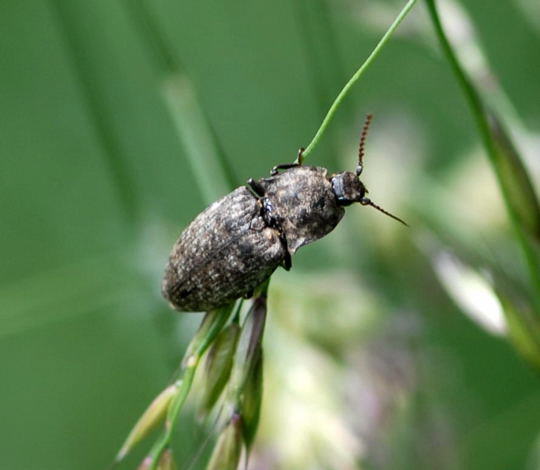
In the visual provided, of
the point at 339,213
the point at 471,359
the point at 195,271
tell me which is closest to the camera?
the point at 195,271

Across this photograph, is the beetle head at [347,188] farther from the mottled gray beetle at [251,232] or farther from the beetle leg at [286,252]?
the beetle leg at [286,252]

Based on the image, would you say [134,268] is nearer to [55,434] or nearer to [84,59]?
[84,59]

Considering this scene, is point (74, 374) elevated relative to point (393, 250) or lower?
elevated

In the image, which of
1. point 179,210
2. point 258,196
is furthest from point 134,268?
point 179,210

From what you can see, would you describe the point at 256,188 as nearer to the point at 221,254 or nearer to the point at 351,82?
the point at 221,254

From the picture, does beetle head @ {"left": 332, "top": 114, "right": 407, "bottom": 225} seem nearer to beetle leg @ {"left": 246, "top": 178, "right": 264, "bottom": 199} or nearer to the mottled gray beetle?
the mottled gray beetle

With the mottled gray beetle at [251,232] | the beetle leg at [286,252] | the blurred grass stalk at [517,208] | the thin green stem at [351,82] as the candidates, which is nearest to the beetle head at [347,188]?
the mottled gray beetle at [251,232]

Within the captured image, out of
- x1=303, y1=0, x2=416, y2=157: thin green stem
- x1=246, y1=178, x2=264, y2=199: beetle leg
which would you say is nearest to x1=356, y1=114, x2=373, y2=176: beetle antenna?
x1=246, y1=178, x2=264, y2=199: beetle leg
